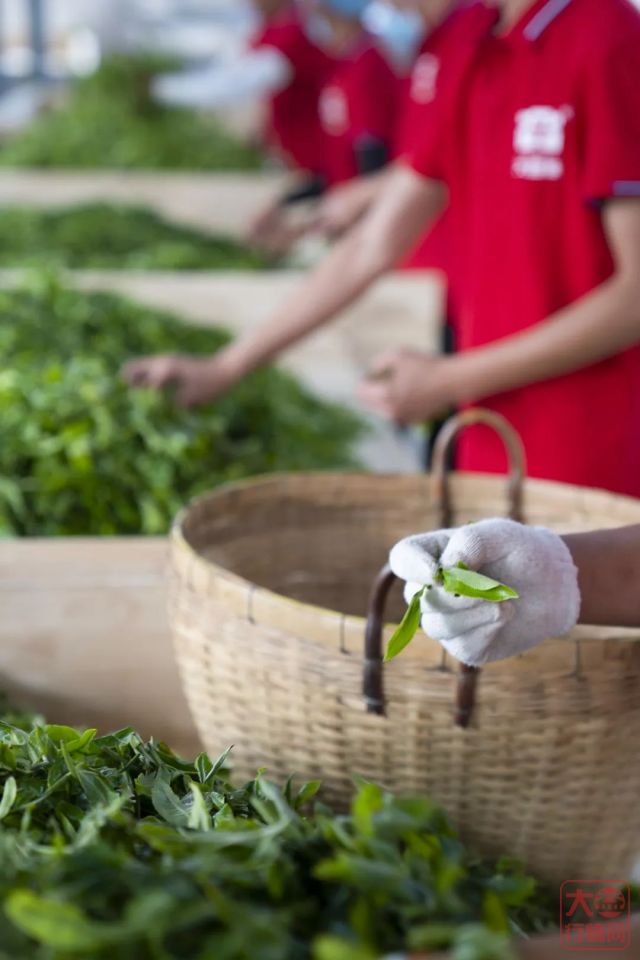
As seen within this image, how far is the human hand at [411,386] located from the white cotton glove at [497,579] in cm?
81

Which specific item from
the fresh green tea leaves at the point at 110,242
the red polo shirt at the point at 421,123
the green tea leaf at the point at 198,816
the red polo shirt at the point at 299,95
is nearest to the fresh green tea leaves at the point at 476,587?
the green tea leaf at the point at 198,816

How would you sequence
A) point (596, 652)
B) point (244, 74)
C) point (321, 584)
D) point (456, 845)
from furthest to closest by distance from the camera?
1. point (244, 74)
2. point (321, 584)
3. point (596, 652)
4. point (456, 845)

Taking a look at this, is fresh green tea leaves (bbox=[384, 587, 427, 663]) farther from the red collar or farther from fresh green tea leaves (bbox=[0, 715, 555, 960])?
the red collar

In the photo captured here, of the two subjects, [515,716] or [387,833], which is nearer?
[387,833]

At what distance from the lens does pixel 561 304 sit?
1.91m

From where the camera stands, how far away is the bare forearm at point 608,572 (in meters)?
1.16

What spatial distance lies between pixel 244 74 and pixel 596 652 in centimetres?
467

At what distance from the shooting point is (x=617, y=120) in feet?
5.60

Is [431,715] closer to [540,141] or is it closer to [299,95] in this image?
[540,141]

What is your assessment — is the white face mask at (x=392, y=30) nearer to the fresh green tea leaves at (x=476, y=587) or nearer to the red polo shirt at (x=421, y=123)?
the red polo shirt at (x=421, y=123)

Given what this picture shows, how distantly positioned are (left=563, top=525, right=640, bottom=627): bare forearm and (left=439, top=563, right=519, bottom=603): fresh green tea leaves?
162mm

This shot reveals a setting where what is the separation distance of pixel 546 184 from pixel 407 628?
99 cm

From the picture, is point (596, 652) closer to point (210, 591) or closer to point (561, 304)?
point (210, 591)

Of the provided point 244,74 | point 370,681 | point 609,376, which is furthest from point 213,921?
point 244,74
